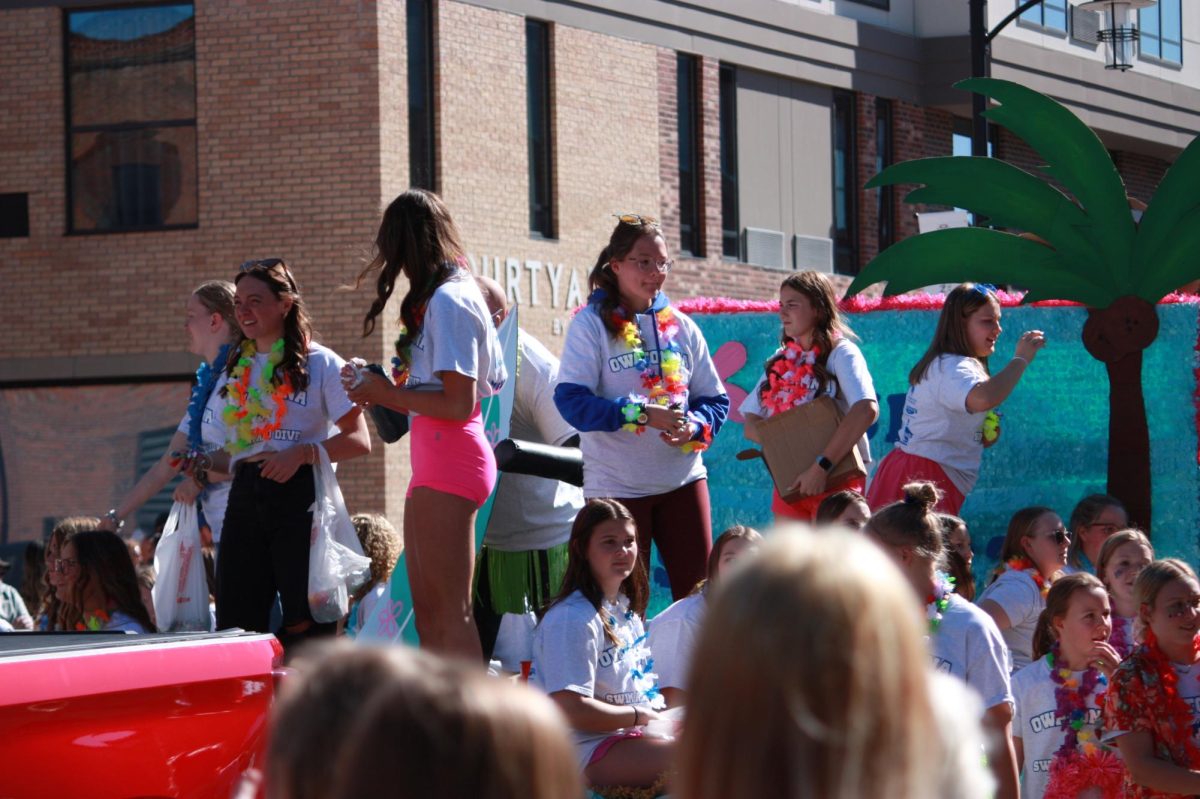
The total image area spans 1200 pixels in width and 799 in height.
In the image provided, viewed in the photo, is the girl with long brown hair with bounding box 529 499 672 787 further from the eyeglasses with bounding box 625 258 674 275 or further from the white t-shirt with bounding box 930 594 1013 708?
the eyeglasses with bounding box 625 258 674 275

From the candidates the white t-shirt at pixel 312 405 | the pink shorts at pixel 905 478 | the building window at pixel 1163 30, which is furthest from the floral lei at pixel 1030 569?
the building window at pixel 1163 30

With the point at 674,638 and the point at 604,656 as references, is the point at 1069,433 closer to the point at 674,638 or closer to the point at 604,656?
the point at 674,638

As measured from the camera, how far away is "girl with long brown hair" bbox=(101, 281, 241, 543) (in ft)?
20.8

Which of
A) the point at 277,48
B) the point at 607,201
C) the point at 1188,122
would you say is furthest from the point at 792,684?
the point at 1188,122

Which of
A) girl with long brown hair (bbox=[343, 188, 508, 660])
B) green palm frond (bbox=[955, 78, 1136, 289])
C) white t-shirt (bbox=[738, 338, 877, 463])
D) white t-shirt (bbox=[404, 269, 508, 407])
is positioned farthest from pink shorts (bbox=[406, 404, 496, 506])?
green palm frond (bbox=[955, 78, 1136, 289])

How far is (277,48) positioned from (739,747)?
57.7 feet

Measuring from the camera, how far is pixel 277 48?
1841cm

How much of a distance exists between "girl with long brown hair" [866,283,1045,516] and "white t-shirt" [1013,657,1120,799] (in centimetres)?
170

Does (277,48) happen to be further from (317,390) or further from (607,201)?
(317,390)

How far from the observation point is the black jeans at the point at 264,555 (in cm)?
584

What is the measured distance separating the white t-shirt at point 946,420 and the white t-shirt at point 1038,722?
1.81 m

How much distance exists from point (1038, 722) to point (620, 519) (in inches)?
62.6

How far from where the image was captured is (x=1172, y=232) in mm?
8570

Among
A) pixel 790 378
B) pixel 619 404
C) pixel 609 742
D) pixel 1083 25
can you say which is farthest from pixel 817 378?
pixel 1083 25
